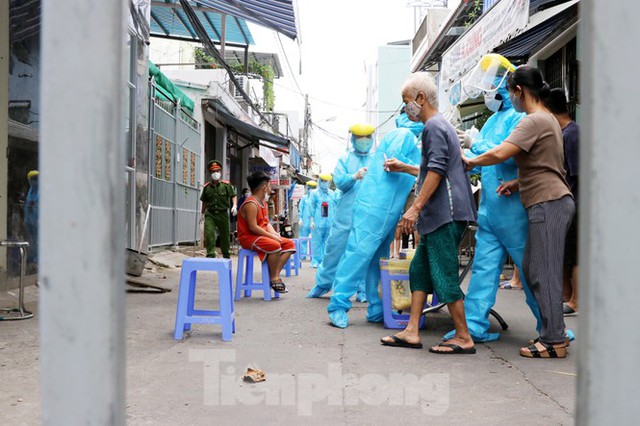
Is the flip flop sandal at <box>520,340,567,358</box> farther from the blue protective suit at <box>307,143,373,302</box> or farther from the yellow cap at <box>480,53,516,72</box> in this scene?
the blue protective suit at <box>307,143,373,302</box>

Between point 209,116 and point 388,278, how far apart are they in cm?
1238

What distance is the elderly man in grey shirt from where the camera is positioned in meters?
3.85

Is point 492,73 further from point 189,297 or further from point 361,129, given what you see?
point 189,297

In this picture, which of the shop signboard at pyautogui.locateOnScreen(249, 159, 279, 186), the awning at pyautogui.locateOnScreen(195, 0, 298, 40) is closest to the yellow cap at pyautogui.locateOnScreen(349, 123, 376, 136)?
the awning at pyautogui.locateOnScreen(195, 0, 298, 40)

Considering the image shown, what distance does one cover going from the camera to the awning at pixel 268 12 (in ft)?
23.0

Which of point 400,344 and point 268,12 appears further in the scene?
point 268,12

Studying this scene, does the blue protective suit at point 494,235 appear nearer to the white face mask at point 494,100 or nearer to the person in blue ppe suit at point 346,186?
the white face mask at point 494,100

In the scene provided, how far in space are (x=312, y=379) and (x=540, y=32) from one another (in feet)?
22.4

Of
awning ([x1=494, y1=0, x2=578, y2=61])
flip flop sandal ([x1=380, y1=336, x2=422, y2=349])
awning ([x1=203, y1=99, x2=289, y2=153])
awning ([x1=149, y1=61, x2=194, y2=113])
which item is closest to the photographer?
flip flop sandal ([x1=380, y1=336, x2=422, y2=349])

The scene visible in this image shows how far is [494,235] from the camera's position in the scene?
13.6 ft

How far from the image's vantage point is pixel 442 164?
3857 millimetres

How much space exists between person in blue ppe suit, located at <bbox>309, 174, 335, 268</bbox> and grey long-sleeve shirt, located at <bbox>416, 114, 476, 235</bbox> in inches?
262

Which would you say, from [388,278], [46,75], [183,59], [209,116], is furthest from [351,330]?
[183,59]

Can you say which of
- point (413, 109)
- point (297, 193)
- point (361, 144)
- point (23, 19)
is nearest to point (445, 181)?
point (413, 109)
